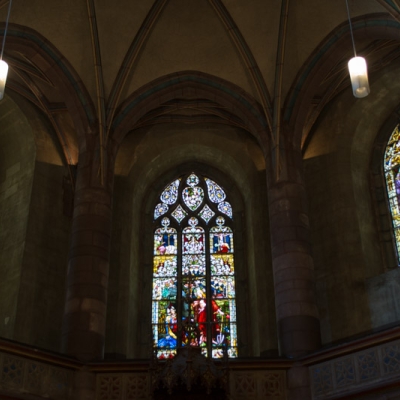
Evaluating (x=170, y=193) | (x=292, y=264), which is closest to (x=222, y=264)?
(x=170, y=193)

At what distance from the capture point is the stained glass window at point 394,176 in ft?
52.4

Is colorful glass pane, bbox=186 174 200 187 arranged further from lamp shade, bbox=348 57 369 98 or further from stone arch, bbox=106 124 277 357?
lamp shade, bbox=348 57 369 98

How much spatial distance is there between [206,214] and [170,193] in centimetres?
130

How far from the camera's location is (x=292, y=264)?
1362 centimetres

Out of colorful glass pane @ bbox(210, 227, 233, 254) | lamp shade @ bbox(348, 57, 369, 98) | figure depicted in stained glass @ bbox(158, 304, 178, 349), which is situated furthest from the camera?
colorful glass pane @ bbox(210, 227, 233, 254)

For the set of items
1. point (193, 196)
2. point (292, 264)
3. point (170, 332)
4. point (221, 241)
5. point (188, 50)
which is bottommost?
point (170, 332)

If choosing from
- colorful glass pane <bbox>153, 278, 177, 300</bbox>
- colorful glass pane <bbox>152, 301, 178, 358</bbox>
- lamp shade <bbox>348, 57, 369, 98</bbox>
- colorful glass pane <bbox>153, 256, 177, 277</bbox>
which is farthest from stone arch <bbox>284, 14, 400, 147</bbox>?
colorful glass pane <bbox>152, 301, 178, 358</bbox>

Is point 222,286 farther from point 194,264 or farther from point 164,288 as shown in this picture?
point 164,288

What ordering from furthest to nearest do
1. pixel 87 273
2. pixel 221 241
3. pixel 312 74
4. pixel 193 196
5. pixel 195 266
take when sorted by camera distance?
pixel 193 196 → pixel 221 241 → pixel 195 266 → pixel 312 74 → pixel 87 273

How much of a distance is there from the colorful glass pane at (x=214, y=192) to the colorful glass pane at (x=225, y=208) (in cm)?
16

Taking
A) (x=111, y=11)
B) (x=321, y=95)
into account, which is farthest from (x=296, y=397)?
(x=111, y=11)

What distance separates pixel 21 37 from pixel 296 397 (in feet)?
32.2

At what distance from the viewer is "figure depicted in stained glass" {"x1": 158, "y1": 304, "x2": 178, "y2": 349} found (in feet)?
53.9

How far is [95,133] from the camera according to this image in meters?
15.3
